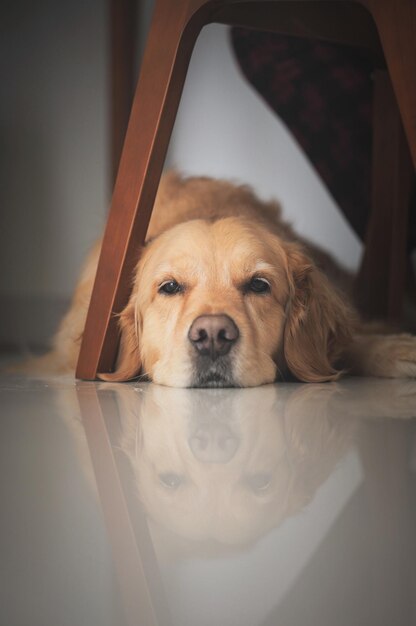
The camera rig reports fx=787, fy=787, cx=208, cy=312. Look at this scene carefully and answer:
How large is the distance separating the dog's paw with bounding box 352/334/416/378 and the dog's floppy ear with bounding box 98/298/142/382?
0.56 meters

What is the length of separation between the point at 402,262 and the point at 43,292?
2140 millimetres

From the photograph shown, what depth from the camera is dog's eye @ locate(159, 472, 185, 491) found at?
36.4 inches

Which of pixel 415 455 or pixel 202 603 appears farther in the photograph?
pixel 415 455

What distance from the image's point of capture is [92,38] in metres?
4.30

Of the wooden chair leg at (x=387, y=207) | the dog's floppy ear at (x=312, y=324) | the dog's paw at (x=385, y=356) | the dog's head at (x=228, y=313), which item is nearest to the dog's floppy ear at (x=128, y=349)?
the dog's head at (x=228, y=313)

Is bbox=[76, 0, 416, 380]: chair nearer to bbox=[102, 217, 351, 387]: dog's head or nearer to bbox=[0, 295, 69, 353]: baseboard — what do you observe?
bbox=[102, 217, 351, 387]: dog's head

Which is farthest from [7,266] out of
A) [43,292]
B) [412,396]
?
[412,396]

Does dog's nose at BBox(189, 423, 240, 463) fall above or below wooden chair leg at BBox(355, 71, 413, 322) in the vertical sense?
below

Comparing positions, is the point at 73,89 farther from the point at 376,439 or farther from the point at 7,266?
the point at 376,439

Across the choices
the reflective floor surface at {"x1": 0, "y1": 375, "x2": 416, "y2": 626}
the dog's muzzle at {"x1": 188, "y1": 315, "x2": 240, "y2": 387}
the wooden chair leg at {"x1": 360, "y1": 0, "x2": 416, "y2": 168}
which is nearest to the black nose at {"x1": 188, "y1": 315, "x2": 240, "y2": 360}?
the dog's muzzle at {"x1": 188, "y1": 315, "x2": 240, "y2": 387}

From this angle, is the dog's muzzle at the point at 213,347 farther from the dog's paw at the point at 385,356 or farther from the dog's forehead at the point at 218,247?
the dog's paw at the point at 385,356

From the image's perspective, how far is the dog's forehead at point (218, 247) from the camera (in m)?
1.85

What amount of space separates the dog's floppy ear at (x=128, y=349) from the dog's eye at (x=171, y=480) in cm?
99

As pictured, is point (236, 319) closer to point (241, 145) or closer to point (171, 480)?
point (171, 480)
